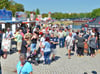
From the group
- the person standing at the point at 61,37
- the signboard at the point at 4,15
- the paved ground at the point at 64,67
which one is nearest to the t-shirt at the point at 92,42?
the paved ground at the point at 64,67

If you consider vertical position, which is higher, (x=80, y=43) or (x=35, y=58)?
(x=80, y=43)

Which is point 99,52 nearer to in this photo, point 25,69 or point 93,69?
point 93,69

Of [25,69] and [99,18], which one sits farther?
[99,18]

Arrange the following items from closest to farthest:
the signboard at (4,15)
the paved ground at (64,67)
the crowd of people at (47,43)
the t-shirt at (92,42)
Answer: the paved ground at (64,67) < the crowd of people at (47,43) < the t-shirt at (92,42) < the signboard at (4,15)

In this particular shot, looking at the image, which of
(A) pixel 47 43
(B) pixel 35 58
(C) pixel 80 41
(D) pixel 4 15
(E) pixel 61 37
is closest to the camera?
(A) pixel 47 43

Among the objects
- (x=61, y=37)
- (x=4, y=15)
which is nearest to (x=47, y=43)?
(x=61, y=37)

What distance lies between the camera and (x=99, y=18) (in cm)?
1357

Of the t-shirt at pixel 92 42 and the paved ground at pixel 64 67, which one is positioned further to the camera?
the t-shirt at pixel 92 42

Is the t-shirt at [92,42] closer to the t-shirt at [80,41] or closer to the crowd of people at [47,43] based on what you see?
the crowd of people at [47,43]

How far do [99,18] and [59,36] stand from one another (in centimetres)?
345

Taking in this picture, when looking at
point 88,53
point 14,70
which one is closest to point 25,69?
point 14,70

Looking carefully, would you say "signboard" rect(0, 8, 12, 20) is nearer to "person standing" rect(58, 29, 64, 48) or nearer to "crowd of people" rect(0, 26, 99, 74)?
"person standing" rect(58, 29, 64, 48)

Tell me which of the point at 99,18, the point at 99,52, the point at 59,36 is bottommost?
the point at 99,52

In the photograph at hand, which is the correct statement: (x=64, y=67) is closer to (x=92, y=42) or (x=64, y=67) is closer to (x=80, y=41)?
(x=80, y=41)
